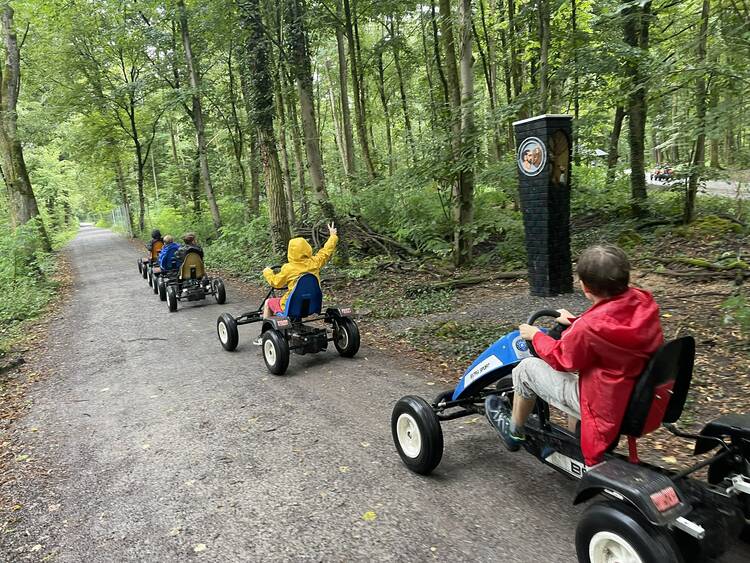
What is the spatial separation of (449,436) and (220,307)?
305 inches

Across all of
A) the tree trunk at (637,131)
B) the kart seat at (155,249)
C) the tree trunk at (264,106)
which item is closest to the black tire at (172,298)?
the tree trunk at (264,106)

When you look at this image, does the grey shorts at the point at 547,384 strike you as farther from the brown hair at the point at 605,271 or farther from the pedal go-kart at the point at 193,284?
the pedal go-kart at the point at 193,284

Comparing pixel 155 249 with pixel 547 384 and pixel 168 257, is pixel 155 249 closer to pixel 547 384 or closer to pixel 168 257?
pixel 168 257

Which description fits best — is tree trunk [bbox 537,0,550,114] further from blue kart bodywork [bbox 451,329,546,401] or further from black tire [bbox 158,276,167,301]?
black tire [bbox 158,276,167,301]

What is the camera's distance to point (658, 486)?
2242 mm

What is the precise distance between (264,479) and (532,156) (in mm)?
5790

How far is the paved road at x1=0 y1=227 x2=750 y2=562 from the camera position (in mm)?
3045

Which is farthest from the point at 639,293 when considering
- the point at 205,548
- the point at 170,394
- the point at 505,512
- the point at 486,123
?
the point at 486,123

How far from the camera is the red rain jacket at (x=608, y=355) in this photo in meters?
2.46

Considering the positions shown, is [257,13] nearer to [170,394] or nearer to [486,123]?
[486,123]

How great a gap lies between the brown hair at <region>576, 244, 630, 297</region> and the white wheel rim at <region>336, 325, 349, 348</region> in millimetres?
4395

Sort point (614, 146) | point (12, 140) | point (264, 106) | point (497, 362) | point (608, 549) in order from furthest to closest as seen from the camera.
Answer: point (12, 140)
point (614, 146)
point (264, 106)
point (497, 362)
point (608, 549)

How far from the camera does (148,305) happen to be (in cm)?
1173

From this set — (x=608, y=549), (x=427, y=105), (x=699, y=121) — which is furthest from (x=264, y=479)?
(x=427, y=105)
